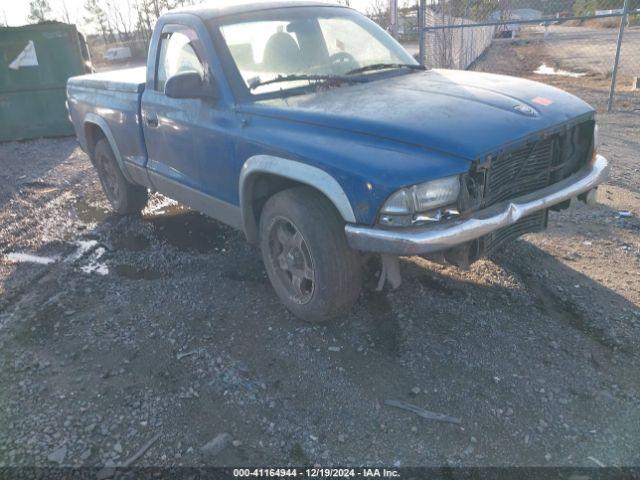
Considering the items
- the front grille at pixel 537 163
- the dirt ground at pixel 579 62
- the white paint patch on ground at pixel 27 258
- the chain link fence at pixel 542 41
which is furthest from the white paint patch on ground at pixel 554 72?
the white paint patch on ground at pixel 27 258

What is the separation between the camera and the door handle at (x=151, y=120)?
4535 mm

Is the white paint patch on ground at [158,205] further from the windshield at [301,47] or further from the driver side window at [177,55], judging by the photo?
the windshield at [301,47]

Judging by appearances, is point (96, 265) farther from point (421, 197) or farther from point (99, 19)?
A: point (99, 19)

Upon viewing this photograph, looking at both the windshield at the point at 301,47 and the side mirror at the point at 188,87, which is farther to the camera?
the windshield at the point at 301,47

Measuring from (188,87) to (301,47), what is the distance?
0.94 meters

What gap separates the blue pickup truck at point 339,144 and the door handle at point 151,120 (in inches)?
0.7

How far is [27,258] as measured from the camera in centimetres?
513

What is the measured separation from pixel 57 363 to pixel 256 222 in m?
1.61

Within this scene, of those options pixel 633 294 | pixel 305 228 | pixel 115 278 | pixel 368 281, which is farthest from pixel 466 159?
pixel 115 278

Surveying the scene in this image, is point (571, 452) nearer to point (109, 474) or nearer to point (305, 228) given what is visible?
point (305, 228)

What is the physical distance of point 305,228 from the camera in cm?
323

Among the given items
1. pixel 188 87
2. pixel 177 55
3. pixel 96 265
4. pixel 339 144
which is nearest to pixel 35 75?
pixel 96 265

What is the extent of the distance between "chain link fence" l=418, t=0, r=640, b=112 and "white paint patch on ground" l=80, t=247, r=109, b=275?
614 centimetres

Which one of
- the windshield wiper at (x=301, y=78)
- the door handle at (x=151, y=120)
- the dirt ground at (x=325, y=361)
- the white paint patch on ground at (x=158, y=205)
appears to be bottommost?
the dirt ground at (x=325, y=361)
